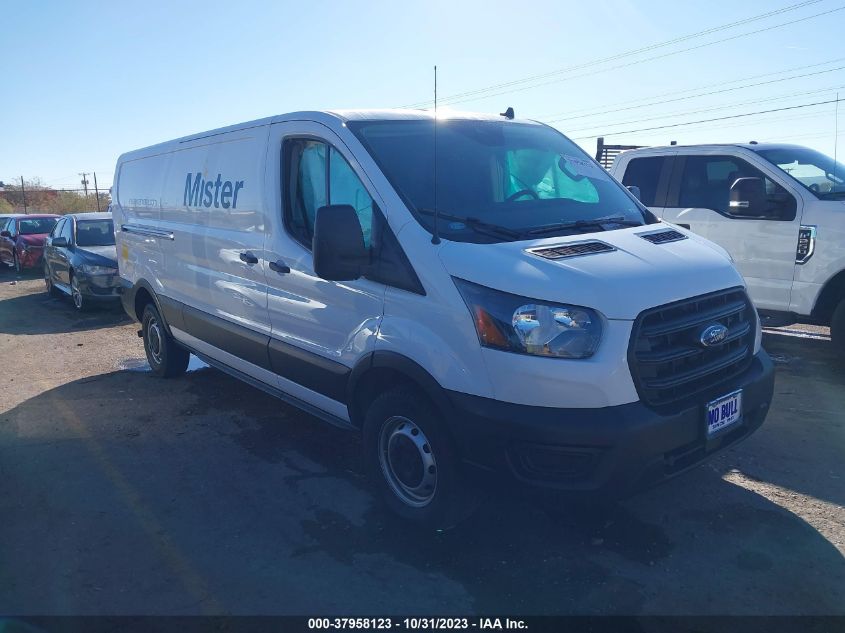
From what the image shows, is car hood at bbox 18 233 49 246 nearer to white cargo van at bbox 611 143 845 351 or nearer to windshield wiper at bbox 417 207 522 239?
white cargo van at bbox 611 143 845 351

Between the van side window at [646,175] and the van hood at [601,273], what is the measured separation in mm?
4358

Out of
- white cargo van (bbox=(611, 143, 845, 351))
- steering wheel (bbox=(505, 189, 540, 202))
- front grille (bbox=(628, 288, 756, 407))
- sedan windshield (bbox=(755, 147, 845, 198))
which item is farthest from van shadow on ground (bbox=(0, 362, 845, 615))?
sedan windshield (bbox=(755, 147, 845, 198))

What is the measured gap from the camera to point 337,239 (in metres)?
3.43

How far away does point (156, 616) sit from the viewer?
3.06 meters

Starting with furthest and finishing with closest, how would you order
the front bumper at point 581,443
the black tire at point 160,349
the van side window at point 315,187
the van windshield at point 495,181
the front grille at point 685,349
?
the black tire at point 160,349, the van side window at point 315,187, the van windshield at point 495,181, the front grille at point 685,349, the front bumper at point 581,443

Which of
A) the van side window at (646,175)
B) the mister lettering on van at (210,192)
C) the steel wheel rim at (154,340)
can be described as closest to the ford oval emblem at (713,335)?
the mister lettering on van at (210,192)

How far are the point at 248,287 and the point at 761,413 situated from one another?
3.43m

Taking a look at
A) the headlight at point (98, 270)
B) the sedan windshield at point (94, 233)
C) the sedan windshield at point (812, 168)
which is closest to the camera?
the sedan windshield at point (812, 168)

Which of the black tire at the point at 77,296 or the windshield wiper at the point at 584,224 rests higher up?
the windshield wiper at the point at 584,224

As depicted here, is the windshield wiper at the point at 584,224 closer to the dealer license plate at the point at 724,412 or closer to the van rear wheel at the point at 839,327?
the dealer license plate at the point at 724,412

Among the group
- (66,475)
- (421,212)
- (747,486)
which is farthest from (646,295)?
(66,475)

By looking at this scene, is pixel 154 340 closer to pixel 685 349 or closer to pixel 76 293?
pixel 76 293

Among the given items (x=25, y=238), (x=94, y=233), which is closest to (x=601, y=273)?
(x=94, y=233)

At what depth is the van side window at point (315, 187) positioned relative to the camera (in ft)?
12.5
